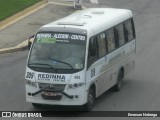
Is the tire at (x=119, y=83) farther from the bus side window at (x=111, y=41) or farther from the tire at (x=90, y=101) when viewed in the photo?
the tire at (x=90, y=101)

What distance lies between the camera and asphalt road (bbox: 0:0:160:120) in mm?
17172

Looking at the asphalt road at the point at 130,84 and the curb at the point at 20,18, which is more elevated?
the asphalt road at the point at 130,84

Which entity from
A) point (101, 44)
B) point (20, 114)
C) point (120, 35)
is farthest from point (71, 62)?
point (120, 35)

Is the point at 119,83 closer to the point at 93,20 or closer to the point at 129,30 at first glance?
the point at 129,30

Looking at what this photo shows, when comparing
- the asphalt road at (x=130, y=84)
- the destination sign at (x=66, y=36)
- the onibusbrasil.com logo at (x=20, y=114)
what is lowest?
the asphalt road at (x=130, y=84)

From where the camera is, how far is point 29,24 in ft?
102

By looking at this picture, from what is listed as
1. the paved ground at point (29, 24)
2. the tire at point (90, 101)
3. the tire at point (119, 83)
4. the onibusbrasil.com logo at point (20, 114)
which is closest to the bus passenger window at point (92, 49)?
the tire at point (90, 101)

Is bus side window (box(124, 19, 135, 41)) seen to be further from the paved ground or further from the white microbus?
the paved ground

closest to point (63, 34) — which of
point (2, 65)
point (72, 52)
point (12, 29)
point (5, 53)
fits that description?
point (72, 52)

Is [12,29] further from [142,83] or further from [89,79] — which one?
[89,79]

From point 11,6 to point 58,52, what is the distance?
1831cm

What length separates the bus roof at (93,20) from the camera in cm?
1678

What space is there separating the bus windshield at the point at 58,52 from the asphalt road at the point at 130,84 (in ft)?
4.47

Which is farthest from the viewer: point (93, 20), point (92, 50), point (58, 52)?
point (93, 20)
